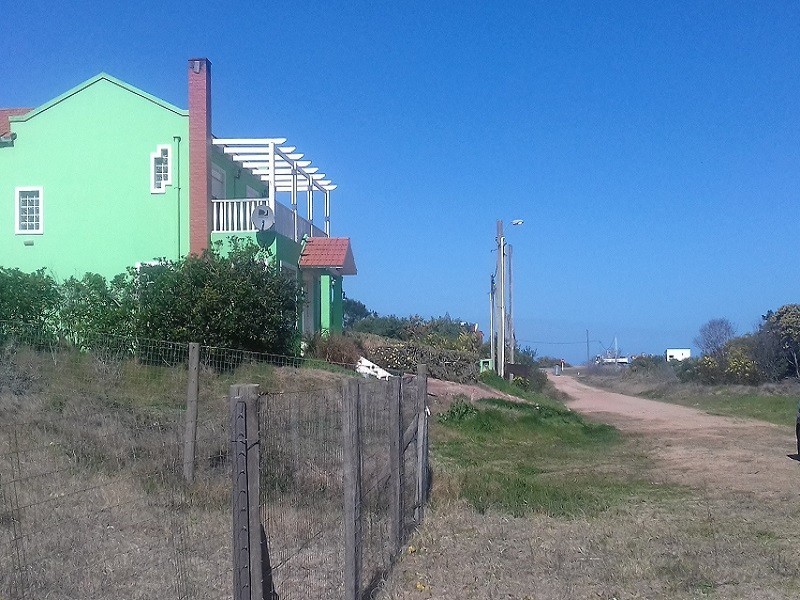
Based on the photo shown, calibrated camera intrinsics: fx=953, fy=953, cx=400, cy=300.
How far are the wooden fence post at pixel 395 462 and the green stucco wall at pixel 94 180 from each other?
1640 cm

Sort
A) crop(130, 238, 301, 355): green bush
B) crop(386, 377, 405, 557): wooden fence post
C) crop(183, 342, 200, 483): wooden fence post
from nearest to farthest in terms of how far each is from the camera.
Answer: crop(183, 342, 200, 483): wooden fence post → crop(386, 377, 405, 557): wooden fence post → crop(130, 238, 301, 355): green bush

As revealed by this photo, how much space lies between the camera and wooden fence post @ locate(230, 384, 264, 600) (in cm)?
433

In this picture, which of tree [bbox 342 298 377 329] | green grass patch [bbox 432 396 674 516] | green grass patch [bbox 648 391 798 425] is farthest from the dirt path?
tree [bbox 342 298 377 329]

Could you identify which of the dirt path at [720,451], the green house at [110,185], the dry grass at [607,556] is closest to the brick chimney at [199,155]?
the green house at [110,185]

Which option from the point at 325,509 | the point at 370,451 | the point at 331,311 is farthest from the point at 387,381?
the point at 331,311

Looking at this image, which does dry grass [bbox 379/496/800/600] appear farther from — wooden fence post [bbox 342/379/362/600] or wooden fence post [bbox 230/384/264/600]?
wooden fence post [bbox 230/384/264/600]

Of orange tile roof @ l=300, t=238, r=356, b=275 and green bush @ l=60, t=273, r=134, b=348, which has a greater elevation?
orange tile roof @ l=300, t=238, r=356, b=275

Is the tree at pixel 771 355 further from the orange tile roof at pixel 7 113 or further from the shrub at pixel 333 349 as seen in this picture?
the orange tile roof at pixel 7 113

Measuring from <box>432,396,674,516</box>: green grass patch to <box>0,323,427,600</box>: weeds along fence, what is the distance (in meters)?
3.45

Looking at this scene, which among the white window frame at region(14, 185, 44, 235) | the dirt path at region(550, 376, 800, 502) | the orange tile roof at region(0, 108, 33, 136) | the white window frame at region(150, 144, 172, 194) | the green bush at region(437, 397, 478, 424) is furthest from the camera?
the orange tile roof at region(0, 108, 33, 136)

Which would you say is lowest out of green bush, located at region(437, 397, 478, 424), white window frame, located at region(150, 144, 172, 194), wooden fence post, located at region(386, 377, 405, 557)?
green bush, located at region(437, 397, 478, 424)

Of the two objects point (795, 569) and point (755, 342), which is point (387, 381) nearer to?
point (795, 569)

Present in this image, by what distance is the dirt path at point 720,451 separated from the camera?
1335cm

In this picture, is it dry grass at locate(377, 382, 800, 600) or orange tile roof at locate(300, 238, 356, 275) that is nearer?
dry grass at locate(377, 382, 800, 600)
